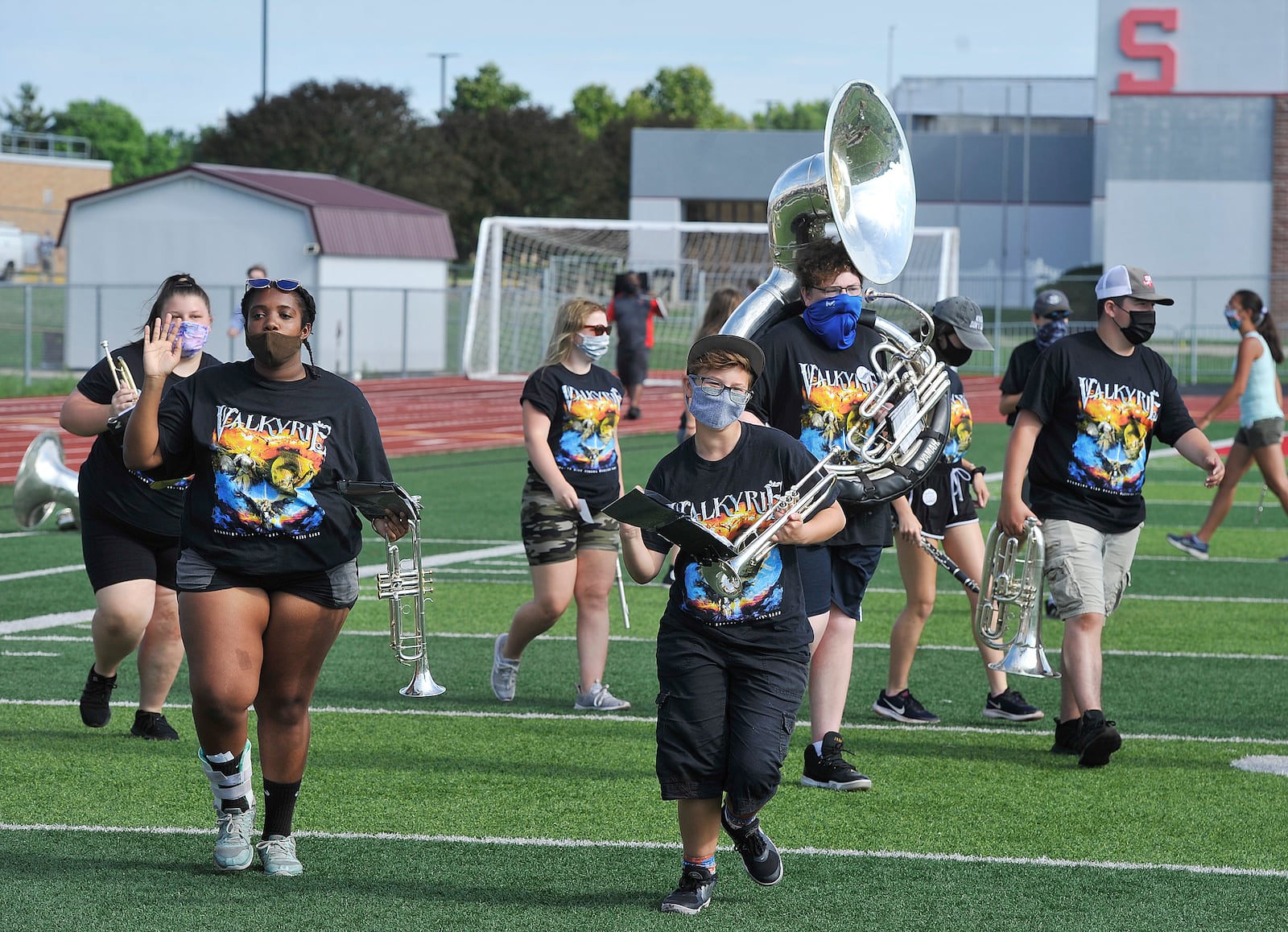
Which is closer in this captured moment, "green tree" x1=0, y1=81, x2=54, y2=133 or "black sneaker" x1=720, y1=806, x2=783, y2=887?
"black sneaker" x1=720, y1=806, x2=783, y2=887

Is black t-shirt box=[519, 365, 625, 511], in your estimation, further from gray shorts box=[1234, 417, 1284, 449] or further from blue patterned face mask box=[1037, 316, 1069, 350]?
gray shorts box=[1234, 417, 1284, 449]

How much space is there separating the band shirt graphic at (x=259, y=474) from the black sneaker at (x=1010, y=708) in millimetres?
3631

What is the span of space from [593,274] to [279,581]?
2981cm

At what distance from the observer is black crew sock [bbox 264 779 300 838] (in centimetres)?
492

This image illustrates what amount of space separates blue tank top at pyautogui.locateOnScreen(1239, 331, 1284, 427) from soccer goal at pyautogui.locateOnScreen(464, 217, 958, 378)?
12.6 m

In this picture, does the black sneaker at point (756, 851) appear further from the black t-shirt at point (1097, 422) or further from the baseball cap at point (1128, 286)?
the baseball cap at point (1128, 286)

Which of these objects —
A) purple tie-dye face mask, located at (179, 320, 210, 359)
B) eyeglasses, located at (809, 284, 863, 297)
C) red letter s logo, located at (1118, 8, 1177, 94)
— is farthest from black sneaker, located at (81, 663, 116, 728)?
red letter s logo, located at (1118, 8, 1177, 94)

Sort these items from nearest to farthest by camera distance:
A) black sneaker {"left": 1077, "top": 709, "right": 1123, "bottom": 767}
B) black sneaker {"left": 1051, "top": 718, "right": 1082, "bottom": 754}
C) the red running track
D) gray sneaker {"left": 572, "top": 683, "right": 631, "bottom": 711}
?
black sneaker {"left": 1077, "top": 709, "right": 1123, "bottom": 767}
black sneaker {"left": 1051, "top": 718, "right": 1082, "bottom": 754}
gray sneaker {"left": 572, "top": 683, "right": 631, "bottom": 711}
the red running track

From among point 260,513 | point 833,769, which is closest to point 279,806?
point 260,513

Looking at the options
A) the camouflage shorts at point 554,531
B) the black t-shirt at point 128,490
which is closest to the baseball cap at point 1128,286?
the camouflage shorts at point 554,531

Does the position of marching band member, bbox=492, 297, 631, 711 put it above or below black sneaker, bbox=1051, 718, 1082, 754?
above

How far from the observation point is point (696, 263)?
125 ft

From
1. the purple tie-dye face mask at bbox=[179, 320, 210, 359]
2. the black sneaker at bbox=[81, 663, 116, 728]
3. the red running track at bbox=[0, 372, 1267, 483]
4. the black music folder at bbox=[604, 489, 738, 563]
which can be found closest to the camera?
the black music folder at bbox=[604, 489, 738, 563]

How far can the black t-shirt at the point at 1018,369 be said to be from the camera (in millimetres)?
9281
